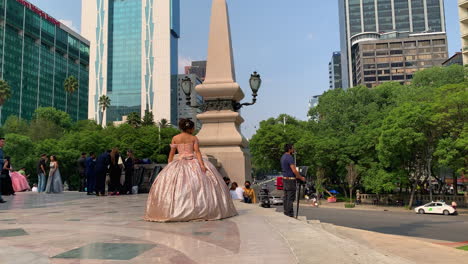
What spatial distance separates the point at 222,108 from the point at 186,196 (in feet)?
28.2

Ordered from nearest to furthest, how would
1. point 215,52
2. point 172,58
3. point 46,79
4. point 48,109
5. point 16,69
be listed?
point 215,52 < point 48,109 < point 16,69 < point 46,79 < point 172,58

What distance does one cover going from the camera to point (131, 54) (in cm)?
13275

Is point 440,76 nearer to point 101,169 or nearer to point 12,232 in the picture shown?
point 101,169

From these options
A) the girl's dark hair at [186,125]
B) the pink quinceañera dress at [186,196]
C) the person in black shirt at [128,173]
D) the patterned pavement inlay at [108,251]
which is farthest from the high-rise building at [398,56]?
the patterned pavement inlay at [108,251]

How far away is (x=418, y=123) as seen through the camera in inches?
1400

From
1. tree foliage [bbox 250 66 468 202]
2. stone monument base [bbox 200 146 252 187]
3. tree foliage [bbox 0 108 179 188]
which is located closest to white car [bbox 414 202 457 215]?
tree foliage [bbox 250 66 468 202]

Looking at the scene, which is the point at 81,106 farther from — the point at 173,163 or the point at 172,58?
the point at 173,163

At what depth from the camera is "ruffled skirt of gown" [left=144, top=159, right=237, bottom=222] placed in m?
6.43

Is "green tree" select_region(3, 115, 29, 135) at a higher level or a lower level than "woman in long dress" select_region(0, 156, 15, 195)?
higher

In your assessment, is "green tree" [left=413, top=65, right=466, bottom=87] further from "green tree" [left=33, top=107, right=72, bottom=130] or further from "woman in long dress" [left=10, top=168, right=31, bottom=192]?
"green tree" [left=33, top=107, right=72, bottom=130]

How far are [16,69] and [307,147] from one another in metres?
86.8

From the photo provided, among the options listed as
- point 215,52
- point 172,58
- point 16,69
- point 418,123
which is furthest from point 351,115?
point 172,58

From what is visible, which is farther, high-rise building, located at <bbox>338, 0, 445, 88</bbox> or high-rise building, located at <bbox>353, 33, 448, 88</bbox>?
high-rise building, located at <bbox>338, 0, 445, 88</bbox>

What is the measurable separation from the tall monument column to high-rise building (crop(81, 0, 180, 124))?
117138 mm
